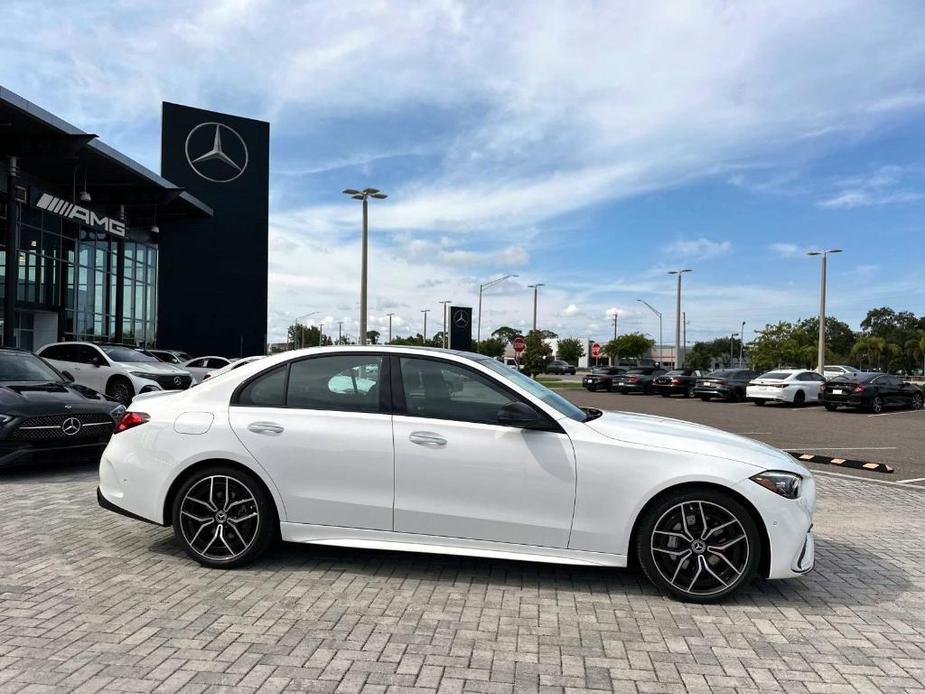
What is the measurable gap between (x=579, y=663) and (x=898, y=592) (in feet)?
8.41

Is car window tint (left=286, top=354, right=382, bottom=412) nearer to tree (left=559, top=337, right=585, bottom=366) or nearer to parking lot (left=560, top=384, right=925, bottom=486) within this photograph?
parking lot (left=560, top=384, right=925, bottom=486)

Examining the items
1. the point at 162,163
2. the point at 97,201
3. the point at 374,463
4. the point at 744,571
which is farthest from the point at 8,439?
the point at 162,163

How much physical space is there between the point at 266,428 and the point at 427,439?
1.13 m

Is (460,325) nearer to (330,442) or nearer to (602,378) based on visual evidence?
(602,378)

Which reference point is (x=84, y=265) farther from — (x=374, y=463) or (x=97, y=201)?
(x=374, y=463)

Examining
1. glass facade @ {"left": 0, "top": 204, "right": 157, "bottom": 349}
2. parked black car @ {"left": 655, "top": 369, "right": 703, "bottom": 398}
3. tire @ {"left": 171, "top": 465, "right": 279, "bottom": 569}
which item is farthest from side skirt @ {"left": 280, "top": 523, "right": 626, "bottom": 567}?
parked black car @ {"left": 655, "top": 369, "right": 703, "bottom": 398}

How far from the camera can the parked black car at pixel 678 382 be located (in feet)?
104

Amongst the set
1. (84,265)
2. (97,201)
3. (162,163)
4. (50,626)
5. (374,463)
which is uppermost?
(162,163)

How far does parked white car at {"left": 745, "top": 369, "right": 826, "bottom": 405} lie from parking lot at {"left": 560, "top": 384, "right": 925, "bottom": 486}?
60 cm

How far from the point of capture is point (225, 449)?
15.0 feet

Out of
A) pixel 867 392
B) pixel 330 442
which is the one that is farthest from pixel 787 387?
pixel 330 442

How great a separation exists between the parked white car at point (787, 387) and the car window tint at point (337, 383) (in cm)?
2428

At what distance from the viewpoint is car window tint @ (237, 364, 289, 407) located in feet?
15.6

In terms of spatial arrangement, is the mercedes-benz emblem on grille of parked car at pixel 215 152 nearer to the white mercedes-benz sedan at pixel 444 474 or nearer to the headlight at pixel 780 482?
the white mercedes-benz sedan at pixel 444 474
